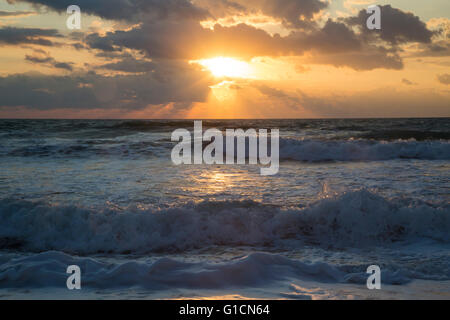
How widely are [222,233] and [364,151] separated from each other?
1295cm

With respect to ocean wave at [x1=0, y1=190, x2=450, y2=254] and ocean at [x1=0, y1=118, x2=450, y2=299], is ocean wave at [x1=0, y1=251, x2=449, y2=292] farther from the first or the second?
ocean wave at [x1=0, y1=190, x2=450, y2=254]

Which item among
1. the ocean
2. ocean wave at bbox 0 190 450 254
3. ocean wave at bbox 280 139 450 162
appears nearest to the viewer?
the ocean

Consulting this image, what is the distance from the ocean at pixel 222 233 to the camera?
4070 mm

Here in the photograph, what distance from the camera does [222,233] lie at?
6.09 m

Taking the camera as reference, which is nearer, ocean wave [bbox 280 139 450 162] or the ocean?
the ocean

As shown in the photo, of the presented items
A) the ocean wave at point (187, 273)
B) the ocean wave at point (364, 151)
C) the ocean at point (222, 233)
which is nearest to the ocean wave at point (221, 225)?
the ocean at point (222, 233)

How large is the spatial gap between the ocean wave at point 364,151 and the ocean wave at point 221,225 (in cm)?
913

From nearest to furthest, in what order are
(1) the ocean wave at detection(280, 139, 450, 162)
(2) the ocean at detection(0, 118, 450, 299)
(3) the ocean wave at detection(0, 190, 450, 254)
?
1. (2) the ocean at detection(0, 118, 450, 299)
2. (3) the ocean wave at detection(0, 190, 450, 254)
3. (1) the ocean wave at detection(280, 139, 450, 162)

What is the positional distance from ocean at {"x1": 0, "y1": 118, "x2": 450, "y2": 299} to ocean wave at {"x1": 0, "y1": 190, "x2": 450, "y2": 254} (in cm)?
2

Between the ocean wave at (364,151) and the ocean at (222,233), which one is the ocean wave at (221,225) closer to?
the ocean at (222,233)

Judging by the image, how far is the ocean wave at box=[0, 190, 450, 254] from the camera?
581 centimetres

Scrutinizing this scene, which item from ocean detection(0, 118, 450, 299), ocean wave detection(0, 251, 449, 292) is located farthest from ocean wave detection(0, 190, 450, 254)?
ocean wave detection(0, 251, 449, 292)

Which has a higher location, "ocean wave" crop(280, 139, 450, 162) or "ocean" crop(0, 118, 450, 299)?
"ocean wave" crop(280, 139, 450, 162)
